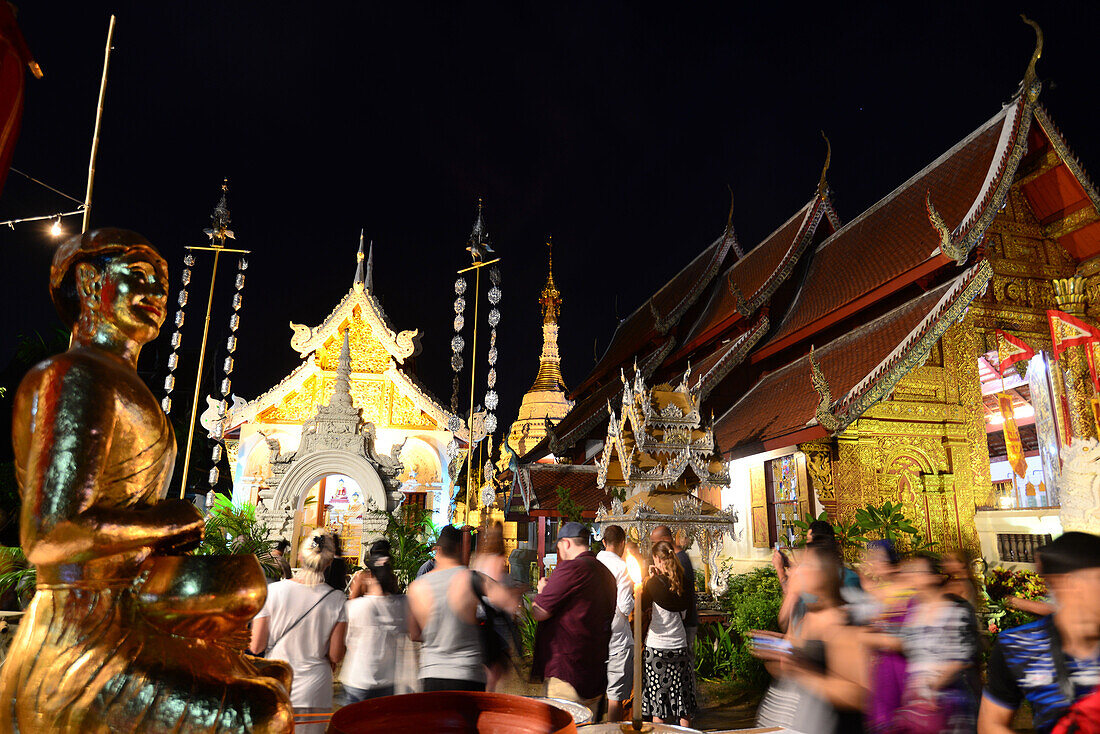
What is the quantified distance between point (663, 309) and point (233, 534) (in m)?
11.5

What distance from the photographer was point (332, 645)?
3457mm

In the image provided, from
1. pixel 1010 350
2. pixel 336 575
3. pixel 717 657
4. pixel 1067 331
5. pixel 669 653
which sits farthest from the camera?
pixel 1010 350

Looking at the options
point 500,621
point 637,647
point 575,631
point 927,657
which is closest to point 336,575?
point 500,621

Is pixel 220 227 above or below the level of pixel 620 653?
above

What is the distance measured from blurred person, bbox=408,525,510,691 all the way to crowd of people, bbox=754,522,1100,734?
1.40 metres

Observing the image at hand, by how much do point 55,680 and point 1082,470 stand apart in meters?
9.17

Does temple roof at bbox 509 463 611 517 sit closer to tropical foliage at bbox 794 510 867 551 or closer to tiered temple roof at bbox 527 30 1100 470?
tiered temple roof at bbox 527 30 1100 470

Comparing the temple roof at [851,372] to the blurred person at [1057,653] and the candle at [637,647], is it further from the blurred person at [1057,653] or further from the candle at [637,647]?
the candle at [637,647]

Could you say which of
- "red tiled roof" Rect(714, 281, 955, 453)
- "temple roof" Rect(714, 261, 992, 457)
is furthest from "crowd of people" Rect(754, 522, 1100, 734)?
"red tiled roof" Rect(714, 281, 955, 453)

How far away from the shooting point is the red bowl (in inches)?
48.5

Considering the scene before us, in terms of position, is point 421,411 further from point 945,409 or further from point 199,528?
point 199,528

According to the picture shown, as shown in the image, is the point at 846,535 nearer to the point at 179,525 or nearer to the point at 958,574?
the point at 958,574

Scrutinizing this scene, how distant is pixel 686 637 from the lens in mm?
4832

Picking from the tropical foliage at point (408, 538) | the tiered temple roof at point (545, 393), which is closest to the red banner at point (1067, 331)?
the tropical foliage at point (408, 538)
